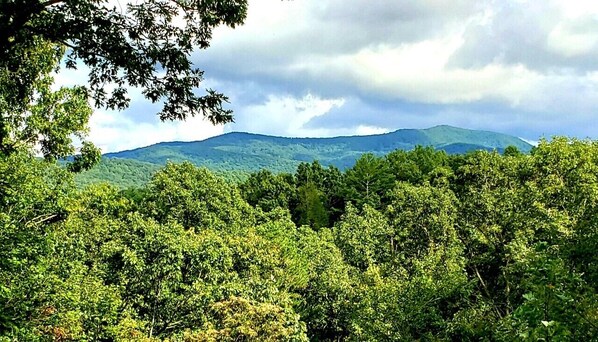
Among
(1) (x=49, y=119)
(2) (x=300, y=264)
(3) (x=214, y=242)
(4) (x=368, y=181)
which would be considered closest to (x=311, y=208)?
(4) (x=368, y=181)

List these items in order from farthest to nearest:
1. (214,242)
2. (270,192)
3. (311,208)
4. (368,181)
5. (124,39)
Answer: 1. (270,192)
2. (368,181)
3. (311,208)
4. (214,242)
5. (124,39)

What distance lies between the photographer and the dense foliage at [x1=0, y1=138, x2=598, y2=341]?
14.2m

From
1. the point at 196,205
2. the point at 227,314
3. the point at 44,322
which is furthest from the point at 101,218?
the point at 44,322

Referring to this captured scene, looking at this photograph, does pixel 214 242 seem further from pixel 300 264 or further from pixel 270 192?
pixel 270 192

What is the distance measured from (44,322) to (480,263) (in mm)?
24678

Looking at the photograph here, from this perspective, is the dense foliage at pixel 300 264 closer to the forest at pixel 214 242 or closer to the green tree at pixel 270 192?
the forest at pixel 214 242

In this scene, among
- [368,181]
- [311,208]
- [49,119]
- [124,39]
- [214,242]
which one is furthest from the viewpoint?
[368,181]

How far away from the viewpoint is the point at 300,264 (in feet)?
125

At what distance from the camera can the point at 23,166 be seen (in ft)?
52.5

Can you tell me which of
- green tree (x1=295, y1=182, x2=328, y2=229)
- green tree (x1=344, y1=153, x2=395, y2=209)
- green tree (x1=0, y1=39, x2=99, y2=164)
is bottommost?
green tree (x1=295, y1=182, x2=328, y2=229)

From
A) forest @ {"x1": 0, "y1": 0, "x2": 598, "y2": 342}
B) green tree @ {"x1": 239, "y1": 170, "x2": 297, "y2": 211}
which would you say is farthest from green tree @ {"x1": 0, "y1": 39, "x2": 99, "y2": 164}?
green tree @ {"x1": 239, "y1": 170, "x2": 297, "y2": 211}

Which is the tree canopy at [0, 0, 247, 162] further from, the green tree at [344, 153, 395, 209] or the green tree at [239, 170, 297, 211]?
the green tree at [239, 170, 297, 211]

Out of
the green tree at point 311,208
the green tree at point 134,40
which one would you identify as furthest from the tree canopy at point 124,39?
the green tree at point 311,208

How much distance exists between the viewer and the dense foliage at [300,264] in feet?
46.5
